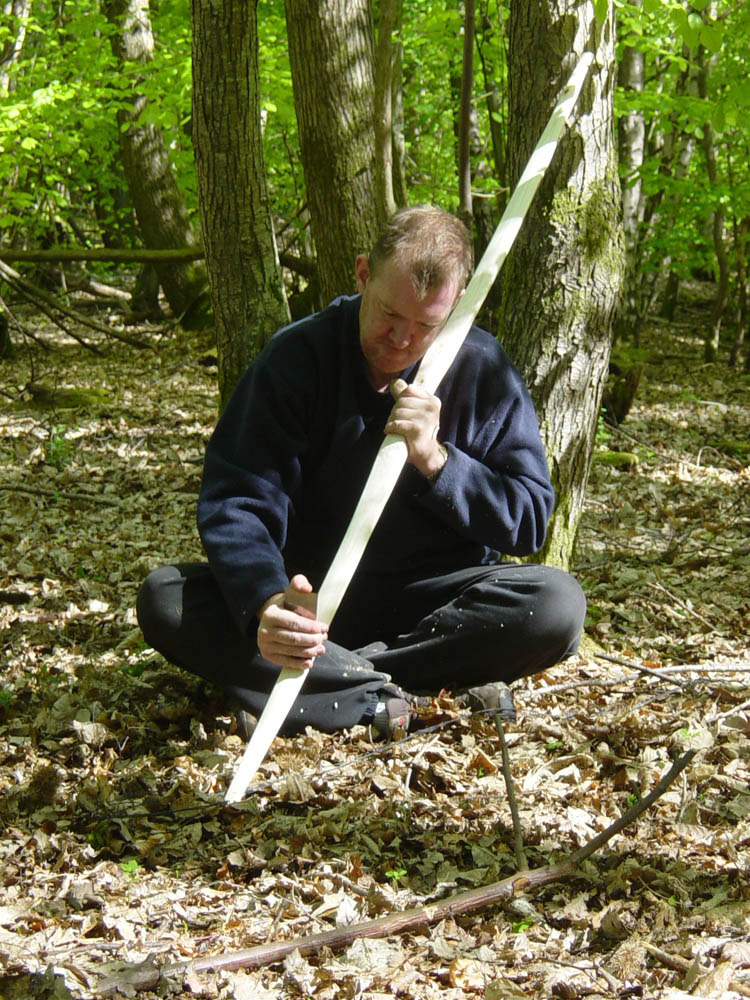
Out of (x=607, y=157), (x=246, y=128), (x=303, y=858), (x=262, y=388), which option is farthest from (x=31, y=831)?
(x=246, y=128)

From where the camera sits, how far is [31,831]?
2715 millimetres

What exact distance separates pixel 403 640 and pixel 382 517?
1.53 feet

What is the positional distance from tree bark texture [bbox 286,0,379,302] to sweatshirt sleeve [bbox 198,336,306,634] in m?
2.13

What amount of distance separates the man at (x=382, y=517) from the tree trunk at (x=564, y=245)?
39 cm

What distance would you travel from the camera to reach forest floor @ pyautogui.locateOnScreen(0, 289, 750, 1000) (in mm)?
2090

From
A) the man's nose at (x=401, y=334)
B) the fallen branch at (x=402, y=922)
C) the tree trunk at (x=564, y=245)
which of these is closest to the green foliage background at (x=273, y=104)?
the tree trunk at (x=564, y=245)

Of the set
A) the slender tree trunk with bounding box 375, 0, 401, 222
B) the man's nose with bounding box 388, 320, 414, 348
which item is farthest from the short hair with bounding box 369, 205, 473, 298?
the slender tree trunk with bounding box 375, 0, 401, 222

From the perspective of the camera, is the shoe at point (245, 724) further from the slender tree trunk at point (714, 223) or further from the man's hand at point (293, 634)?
the slender tree trunk at point (714, 223)

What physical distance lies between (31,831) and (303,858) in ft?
2.73

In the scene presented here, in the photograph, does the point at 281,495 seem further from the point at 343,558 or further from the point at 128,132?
the point at 128,132

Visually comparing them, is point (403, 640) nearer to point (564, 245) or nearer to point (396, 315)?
point (396, 315)

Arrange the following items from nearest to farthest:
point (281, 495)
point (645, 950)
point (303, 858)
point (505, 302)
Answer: point (645, 950), point (303, 858), point (281, 495), point (505, 302)

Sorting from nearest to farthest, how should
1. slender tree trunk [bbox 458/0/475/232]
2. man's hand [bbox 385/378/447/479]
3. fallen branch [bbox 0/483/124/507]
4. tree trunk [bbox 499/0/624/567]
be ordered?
man's hand [bbox 385/378/447/479] → tree trunk [bbox 499/0/624/567] → slender tree trunk [bbox 458/0/475/232] → fallen branch [bbox 0/483/124/507]

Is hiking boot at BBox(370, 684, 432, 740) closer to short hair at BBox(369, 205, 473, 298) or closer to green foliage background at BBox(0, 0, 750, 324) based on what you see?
short hair at BBox(369, 205, 473, 298)
